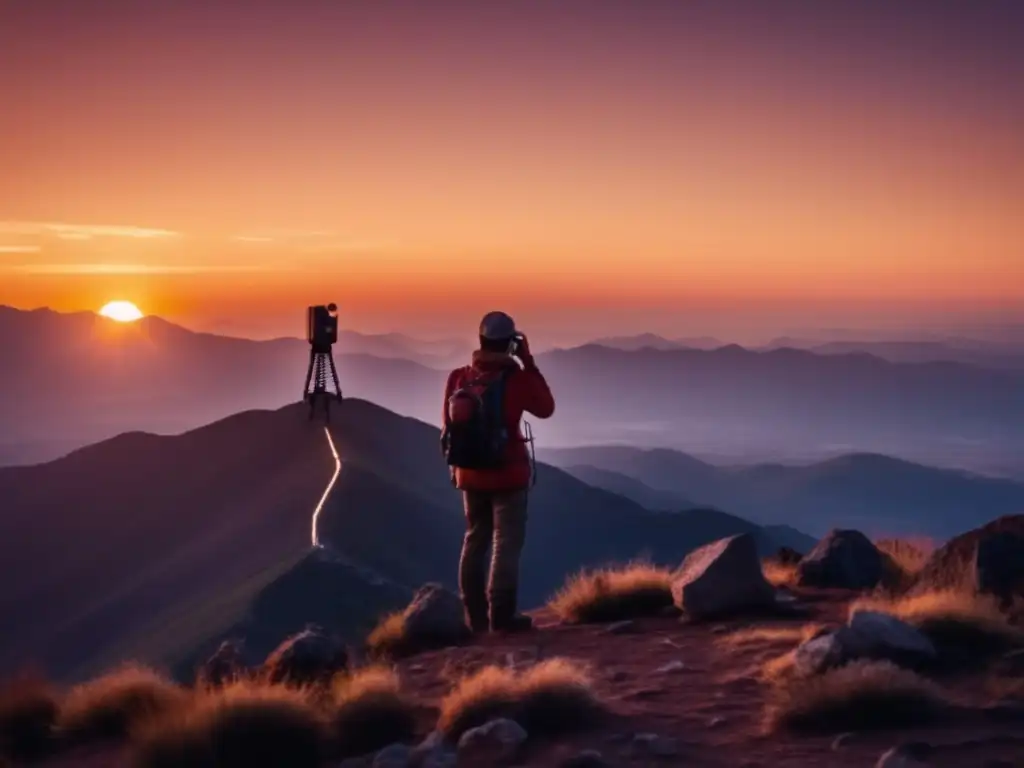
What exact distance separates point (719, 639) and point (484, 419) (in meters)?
2.57

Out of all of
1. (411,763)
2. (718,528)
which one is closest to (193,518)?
(411,763)

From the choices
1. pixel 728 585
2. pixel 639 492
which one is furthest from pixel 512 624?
pixel 639 492

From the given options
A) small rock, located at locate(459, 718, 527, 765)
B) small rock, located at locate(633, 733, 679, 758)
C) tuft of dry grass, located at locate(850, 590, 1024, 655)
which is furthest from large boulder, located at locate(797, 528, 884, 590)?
small rock, located at locate(459, 718, 527, 765)

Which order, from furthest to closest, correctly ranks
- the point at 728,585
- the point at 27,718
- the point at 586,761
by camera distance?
the point at 728,585 → the point at 27,718 → the point at 586,761

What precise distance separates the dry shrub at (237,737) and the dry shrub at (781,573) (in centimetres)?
570

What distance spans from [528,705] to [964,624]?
10.8 ft

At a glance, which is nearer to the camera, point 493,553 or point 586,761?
point 586,761

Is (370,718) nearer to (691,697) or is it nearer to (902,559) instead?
(691,697)

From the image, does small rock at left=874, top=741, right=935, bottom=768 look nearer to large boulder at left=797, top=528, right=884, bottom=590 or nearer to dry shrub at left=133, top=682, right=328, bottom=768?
dry shrub at left=133, top=682, right=328, bottom=768

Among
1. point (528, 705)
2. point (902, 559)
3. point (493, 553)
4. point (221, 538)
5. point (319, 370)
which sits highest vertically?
point (319, 370)

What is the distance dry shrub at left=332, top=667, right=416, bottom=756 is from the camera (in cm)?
654

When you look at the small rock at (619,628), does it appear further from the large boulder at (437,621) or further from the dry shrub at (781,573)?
the dry shrub at (781,573)

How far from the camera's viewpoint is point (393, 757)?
239 inches

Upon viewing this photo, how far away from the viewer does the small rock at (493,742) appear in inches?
235
